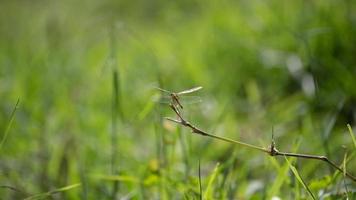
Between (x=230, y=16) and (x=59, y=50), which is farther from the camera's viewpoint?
(x=59, y=50)

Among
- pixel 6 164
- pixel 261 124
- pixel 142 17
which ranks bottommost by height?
pixel 6 164

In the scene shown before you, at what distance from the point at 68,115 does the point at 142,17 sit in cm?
274

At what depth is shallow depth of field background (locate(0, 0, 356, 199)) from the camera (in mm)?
1389

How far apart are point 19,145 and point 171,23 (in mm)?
1918

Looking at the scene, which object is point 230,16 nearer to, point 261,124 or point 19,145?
point 261,124

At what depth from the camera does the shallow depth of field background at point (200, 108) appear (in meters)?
1.39

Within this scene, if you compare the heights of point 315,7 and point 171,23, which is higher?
point 171,23

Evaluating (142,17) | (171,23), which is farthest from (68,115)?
(142,17)

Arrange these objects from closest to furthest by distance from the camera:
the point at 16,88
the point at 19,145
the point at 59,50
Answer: the point at 19,145 → the point at 16,88 → the point at 59,50

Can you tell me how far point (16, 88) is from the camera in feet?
8.10

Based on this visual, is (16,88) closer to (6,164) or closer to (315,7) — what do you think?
(6,164)

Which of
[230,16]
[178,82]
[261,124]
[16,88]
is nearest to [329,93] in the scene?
[261,124]

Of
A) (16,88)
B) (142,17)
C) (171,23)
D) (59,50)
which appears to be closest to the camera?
(16,88)

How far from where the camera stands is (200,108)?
6.60 ft
